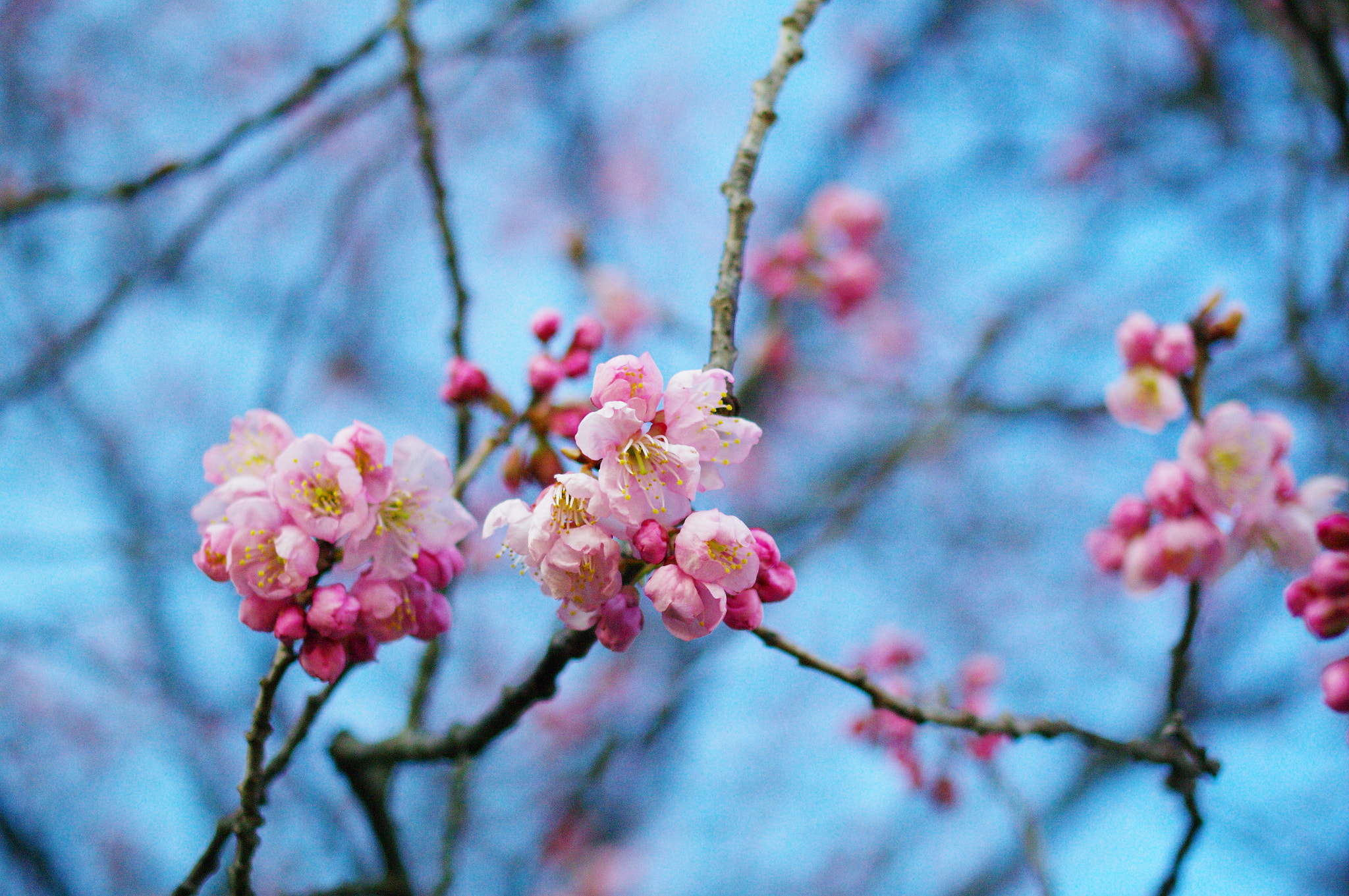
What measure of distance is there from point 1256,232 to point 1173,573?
4.02 meters

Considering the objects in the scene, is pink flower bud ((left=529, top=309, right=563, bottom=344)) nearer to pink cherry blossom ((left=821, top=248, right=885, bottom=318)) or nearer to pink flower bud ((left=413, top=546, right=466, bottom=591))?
pink flower bud ((left=413, top=546, right=466, bottom=591))

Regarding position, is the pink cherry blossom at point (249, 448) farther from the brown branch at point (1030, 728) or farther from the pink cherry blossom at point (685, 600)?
the brown branch at point (1030, 728)

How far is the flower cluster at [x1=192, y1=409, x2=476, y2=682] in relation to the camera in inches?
42.0

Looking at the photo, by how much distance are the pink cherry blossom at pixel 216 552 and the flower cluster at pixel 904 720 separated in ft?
5.00

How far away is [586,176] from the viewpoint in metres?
7.01

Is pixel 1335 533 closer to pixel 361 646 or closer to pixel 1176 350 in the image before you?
pixel 1176 350

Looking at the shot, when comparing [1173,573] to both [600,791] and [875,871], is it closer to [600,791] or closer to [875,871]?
[600,791]

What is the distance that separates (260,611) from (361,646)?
139 mm

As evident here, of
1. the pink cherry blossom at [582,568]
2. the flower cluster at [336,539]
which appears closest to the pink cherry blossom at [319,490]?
the flower cluster at [336,539]

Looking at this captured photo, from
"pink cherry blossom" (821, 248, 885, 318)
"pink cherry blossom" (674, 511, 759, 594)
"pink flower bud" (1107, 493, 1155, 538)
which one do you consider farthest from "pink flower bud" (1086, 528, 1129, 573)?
A: "pink cherry blossom" (821, 248, 885, 318)

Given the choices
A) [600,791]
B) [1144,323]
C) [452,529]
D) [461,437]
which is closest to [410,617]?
[452,529]

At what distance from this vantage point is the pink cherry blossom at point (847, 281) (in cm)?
335

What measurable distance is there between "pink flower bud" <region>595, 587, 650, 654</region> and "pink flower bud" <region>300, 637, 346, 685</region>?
0.34 m

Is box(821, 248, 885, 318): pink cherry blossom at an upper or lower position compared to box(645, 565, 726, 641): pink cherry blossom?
upper
